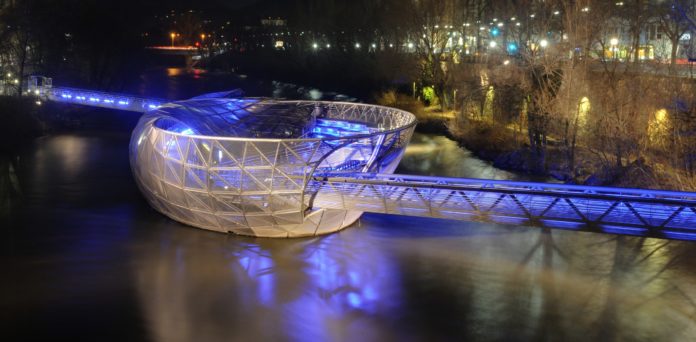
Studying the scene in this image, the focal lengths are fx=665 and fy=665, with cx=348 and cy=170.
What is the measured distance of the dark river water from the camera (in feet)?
56.1

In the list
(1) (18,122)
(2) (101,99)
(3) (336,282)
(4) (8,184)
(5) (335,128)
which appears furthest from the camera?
(2) (101,99)

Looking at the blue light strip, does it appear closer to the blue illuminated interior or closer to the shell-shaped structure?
the blue illuminated interior

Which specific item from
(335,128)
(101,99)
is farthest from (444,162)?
(101,99)

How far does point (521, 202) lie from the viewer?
2034cm

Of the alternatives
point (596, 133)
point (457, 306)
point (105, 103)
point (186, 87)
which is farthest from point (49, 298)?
point (186, 87)

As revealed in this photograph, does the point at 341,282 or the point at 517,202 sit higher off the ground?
the point at 517,202

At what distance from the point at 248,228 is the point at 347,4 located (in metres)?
71.0

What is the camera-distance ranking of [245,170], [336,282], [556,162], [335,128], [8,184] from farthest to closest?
[556,162] → [335,128] → [8,184] → [245,170] → [336,282]

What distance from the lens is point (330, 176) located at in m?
22.7

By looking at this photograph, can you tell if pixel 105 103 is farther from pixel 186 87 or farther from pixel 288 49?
pixel 288 49

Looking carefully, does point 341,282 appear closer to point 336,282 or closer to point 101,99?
point 336,282

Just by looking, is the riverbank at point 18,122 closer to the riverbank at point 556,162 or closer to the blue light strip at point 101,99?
the blue light strip at point 101,99

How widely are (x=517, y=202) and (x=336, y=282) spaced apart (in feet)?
19.7

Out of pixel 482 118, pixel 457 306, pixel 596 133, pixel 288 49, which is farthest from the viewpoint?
pixel 288 49
